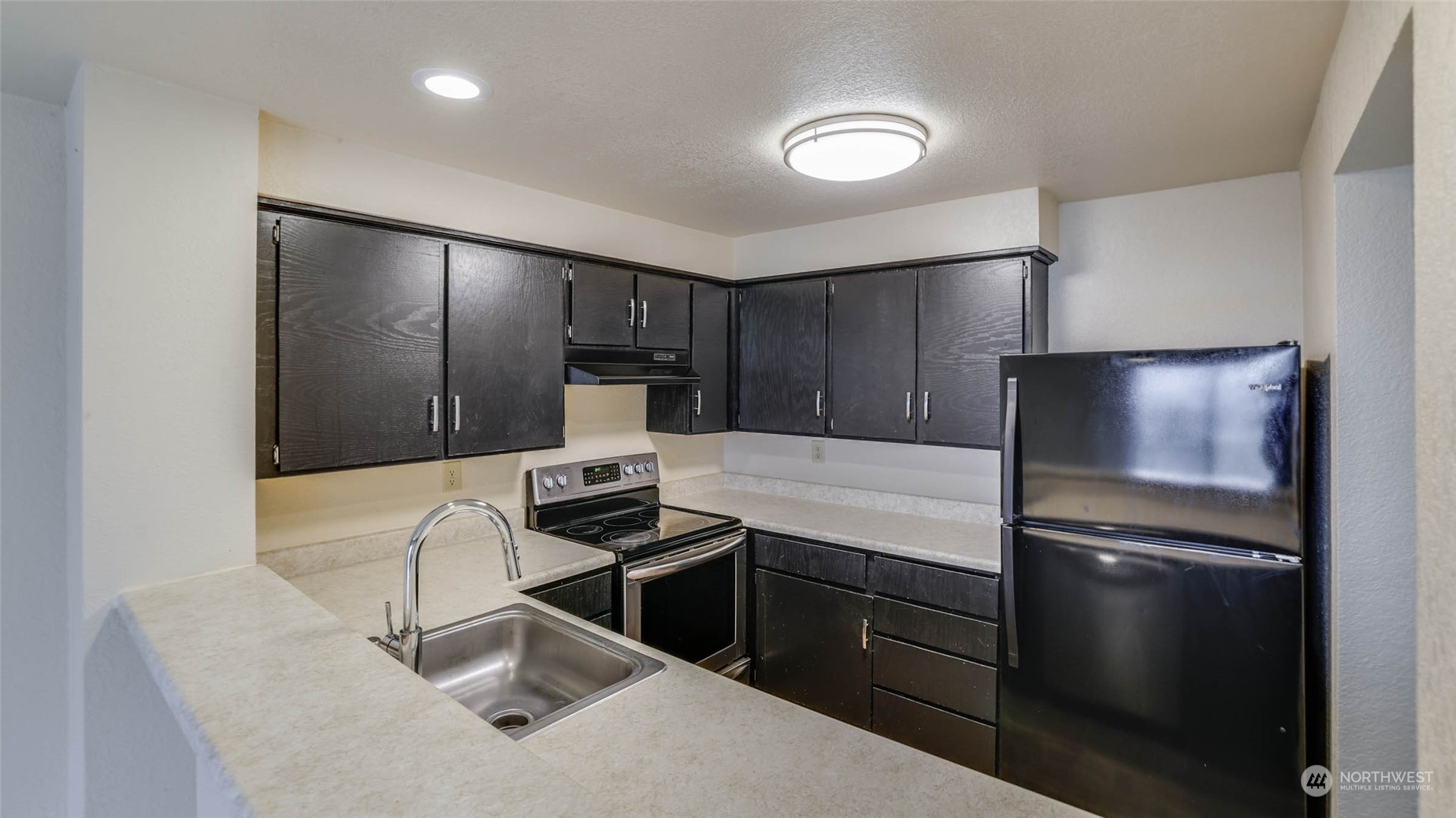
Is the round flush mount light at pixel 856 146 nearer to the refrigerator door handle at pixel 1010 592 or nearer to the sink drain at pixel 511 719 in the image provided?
the refrigerator door handle at pixel 1010 592

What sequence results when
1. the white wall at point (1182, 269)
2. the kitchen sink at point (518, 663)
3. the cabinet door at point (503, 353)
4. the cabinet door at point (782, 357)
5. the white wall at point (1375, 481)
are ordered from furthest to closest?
the cabinet door at point (782, 357), the white wall at point (1182, 269), the cabinet door at point (503, 353), the kitchen sink at point (518, 663), the white wall at point (1375, 481)

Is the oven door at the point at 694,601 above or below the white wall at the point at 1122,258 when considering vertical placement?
below

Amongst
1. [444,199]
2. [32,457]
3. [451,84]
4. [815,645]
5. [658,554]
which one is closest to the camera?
[451,84]

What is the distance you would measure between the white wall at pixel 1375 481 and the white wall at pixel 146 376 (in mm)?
2769

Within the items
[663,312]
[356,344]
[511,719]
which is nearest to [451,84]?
[356,344]

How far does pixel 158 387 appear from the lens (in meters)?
1.66

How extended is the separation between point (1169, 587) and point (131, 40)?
308 centimetres

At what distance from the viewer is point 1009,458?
7.13 feet

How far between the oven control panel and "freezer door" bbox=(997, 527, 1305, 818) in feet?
6.01

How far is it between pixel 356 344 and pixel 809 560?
6.47 feet

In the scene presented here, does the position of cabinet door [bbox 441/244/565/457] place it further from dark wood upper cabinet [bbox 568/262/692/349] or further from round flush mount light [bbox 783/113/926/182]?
round flush mount light [bbox 783/113/926/182]

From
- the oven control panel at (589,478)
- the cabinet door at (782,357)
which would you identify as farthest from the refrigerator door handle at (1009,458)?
the oven control panel at (589,478)

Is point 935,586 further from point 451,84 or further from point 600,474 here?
point 451,84

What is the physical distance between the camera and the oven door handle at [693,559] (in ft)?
8.13
